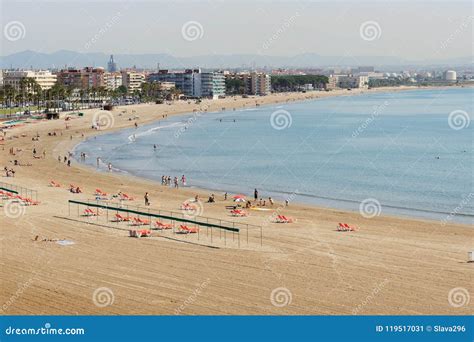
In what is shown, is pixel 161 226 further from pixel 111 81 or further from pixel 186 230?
pixel 111 81

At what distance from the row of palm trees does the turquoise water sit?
28.6 meters

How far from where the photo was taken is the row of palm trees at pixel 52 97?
120 metres

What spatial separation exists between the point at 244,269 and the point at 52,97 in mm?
113434

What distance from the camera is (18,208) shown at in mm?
30250

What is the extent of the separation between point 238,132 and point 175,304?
7043 cm

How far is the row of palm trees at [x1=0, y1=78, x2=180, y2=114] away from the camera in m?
120

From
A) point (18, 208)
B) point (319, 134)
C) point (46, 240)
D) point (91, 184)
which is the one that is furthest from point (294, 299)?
point (319, 134)

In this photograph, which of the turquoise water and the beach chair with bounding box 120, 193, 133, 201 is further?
the turquoise water

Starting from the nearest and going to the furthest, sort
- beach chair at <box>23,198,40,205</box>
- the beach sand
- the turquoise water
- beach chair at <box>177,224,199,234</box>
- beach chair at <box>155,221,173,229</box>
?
the beach sand → beach chair at <box>177,224,199,234</box> → beach chair at <box>155,221,173,229</box> → beach chair at <box>23,198,40,205</box> → the turquoise water

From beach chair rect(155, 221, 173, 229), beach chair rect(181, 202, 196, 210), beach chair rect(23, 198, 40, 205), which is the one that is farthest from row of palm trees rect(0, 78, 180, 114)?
beach chair rect(155, 221, 173, 229)

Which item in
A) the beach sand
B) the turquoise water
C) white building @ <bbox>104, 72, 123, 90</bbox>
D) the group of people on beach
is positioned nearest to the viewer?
the beach sand

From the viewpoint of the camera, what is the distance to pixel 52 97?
422 feet

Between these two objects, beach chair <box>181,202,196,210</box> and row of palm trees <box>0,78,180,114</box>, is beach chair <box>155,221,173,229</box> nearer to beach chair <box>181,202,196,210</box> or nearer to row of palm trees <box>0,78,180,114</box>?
beach chair <box>181,202,196,210</box>

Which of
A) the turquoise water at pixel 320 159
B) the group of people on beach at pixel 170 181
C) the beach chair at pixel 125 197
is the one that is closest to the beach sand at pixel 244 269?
the beach chair at pixel 125 197
